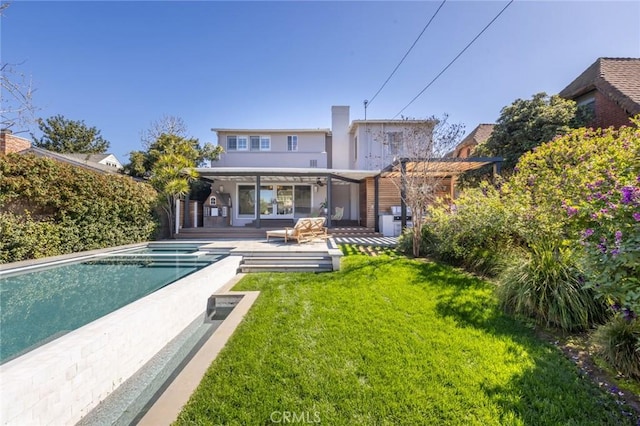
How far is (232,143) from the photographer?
18859 mm

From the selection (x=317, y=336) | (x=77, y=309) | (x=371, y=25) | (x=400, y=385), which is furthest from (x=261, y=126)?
(x=400, y=385)

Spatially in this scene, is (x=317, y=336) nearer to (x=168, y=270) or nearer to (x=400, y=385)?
(x=400, y=385)

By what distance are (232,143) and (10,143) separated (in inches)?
415

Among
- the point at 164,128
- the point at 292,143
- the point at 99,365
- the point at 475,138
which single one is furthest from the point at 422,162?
the point at 164,128

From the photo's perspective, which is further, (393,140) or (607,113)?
(393,140)

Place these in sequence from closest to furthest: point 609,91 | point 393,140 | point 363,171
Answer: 1. point 609,91
2. point 363,171
3. point 393,140

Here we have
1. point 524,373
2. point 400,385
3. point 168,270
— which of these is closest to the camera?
point 400,385

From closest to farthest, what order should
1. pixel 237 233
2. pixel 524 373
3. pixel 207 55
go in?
→ pixel 524 373, pixel 207 55, pixel 237 233

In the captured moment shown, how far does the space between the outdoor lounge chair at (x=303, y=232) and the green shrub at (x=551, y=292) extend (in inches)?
293

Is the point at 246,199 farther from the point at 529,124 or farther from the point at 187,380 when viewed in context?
the point at 529,124

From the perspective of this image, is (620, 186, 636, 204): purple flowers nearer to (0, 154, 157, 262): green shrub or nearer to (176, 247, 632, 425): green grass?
(176, 247, 632, 425): green grass

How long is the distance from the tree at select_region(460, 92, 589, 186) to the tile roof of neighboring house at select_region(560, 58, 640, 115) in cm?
105

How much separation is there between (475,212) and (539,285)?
12.1 feet

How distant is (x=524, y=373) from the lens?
303cm
